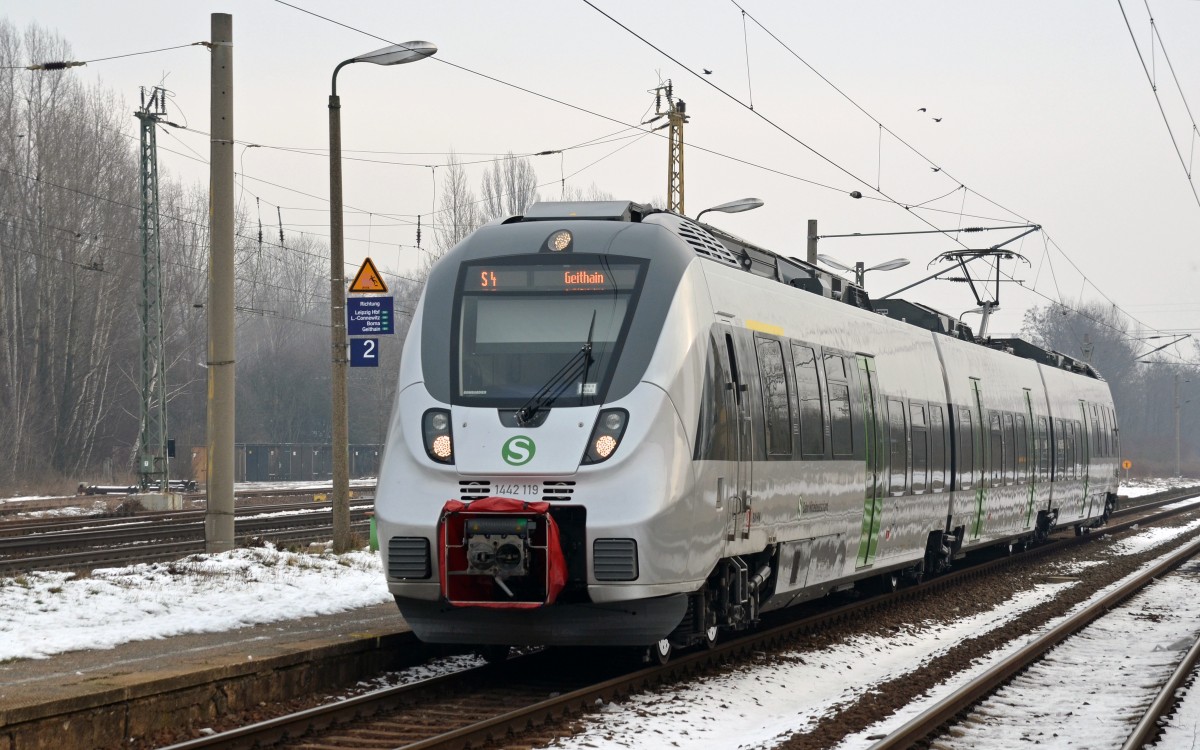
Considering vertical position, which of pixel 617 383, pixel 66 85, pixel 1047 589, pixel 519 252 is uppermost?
pixel 66 85

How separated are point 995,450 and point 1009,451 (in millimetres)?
1208

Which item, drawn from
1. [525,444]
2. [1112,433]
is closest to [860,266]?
[1112,433]

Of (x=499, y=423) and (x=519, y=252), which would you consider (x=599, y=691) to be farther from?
(x=519, y=252)

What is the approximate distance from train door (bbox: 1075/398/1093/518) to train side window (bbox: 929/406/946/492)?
42.2 feet

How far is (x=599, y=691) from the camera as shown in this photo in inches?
410

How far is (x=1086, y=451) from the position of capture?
105 feet

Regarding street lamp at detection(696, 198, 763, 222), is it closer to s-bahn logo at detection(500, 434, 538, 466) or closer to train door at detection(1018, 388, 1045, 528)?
train door at detection(1018, 388, 1045, 528)

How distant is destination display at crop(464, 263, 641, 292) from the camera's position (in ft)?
37.0

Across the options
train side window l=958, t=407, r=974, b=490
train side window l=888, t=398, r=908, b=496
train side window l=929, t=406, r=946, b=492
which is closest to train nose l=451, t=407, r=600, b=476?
train side window l=888, t=398, r=908, b=496

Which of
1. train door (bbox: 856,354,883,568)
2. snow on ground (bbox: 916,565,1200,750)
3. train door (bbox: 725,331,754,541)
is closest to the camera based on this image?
snow on ground (bbox: 916,565,1200,750)

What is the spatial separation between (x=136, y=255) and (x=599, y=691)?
47922 mm

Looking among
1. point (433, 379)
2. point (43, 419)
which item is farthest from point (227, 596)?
point (43, 419)

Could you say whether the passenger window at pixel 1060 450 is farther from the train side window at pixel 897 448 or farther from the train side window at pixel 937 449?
the train side window at pixel 897 448

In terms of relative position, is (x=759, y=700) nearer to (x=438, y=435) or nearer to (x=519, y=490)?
(x=519, y=490)
